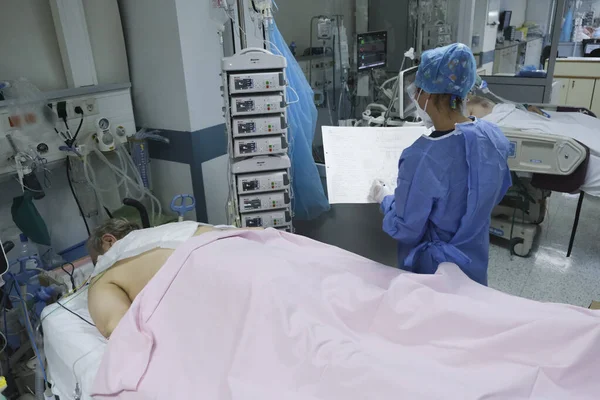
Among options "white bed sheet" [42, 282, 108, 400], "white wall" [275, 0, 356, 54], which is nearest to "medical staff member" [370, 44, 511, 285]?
"white bed sheet" [42, 282, 108, 400]

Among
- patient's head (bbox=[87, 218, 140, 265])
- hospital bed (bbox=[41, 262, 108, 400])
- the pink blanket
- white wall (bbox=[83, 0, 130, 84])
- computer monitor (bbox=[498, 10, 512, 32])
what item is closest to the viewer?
the pink blanket

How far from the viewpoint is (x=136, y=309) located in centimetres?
152

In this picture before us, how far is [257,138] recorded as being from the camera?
7.25 ft

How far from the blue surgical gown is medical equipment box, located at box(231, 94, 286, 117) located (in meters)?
0.80

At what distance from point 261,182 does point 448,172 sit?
993mm

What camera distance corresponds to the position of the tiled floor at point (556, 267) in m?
2.65

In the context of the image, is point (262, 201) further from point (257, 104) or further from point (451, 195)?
point (451, 195)

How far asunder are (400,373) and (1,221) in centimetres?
230

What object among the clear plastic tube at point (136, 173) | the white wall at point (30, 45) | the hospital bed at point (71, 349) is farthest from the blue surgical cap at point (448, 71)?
the white wall at point (30, 45)

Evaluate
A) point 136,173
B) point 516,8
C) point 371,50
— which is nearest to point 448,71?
point 371,50

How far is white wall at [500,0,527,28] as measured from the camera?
17.1ft

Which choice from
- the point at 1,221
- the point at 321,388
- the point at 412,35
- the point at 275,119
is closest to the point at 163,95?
the point at 275,119

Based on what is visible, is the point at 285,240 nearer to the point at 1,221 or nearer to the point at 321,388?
the point at 321,388

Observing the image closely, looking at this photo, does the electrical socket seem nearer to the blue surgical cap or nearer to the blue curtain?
the blue curtain
